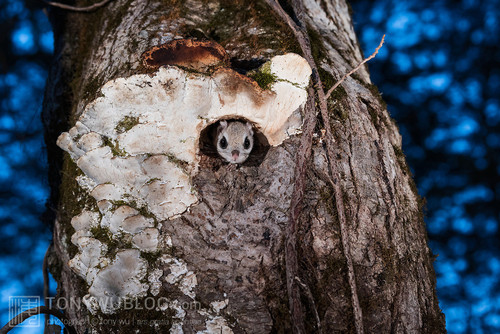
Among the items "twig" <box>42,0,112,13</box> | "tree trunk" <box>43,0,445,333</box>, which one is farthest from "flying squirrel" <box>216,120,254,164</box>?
"twig" <box>42,0,112,13</box>

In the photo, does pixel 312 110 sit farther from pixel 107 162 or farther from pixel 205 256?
pixel 107 162

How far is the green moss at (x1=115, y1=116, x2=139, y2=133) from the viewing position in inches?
52.6

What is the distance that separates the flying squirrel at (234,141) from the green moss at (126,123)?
0.47m

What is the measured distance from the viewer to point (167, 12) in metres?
1.66

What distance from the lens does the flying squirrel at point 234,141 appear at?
1679 millimetres

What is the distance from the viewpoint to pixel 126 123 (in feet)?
4.42

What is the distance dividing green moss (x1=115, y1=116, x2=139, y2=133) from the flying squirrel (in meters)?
0.47

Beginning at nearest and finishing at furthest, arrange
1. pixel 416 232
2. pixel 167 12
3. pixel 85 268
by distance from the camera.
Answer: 1. pixel 85 268
2. pixel 416 232
3. pixel 167 12

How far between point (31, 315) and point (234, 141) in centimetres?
122

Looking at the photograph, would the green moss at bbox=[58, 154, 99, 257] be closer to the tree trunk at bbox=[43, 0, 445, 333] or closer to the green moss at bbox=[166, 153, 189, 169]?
the tree trunk at bbox=[43, 0, 445, 333]

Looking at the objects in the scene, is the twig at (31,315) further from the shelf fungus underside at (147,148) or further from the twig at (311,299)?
the twig at (311,299)

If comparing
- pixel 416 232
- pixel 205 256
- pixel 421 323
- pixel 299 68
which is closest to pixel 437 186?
pixel 416 232

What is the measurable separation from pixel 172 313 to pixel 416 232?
42.1 inches

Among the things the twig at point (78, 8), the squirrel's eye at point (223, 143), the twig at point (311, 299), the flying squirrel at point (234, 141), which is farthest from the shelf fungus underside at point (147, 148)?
the twig at point (78, 8)
